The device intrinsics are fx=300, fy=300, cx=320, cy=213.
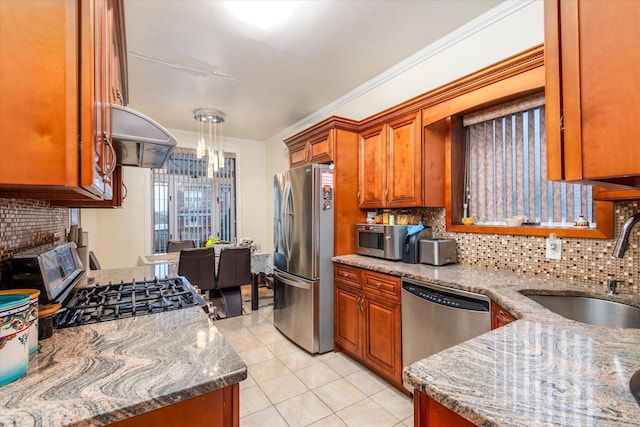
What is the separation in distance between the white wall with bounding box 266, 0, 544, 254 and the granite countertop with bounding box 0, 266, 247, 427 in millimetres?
2561

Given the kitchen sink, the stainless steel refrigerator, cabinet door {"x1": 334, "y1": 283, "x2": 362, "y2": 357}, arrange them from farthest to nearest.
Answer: the stainless steel refrigerator < cabinet door {"x1": 334, "y1": 283, "x2": 362, "y2": 357} < the kitchen sink

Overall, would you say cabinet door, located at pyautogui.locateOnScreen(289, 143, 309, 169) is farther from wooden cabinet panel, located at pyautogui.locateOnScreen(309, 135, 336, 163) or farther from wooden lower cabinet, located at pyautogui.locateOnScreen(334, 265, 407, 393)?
wooden lower cabinet, located at pyautogui.locateOnScreen(334, 265, 407, 393)

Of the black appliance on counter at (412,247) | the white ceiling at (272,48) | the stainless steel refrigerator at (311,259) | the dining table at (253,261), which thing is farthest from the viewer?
the dining table at (253,261)

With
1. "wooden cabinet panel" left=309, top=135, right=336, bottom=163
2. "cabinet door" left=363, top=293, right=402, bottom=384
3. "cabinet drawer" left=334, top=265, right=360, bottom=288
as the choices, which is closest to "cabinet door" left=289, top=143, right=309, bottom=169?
"wooden cabinet panel" left=309, top=135, right=336, bottom=163

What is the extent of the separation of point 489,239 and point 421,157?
81cm

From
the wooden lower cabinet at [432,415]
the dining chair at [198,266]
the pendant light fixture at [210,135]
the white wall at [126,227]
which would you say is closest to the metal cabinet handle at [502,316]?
the wooden lower cabinet at [432,415]

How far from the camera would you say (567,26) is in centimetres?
65

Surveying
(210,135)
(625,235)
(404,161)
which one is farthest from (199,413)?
(210,135)

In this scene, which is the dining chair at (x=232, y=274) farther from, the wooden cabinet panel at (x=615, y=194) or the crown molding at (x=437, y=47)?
the wooden cabinet panel at (x=615, y=194)

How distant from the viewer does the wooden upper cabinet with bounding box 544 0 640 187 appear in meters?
0.57

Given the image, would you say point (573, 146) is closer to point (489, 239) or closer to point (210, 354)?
point (210, 354)

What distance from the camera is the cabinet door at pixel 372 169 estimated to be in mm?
2791

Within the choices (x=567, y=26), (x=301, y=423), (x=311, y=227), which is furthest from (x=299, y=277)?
(x=567, y=26)

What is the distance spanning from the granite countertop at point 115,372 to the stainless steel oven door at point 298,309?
1734 mm
